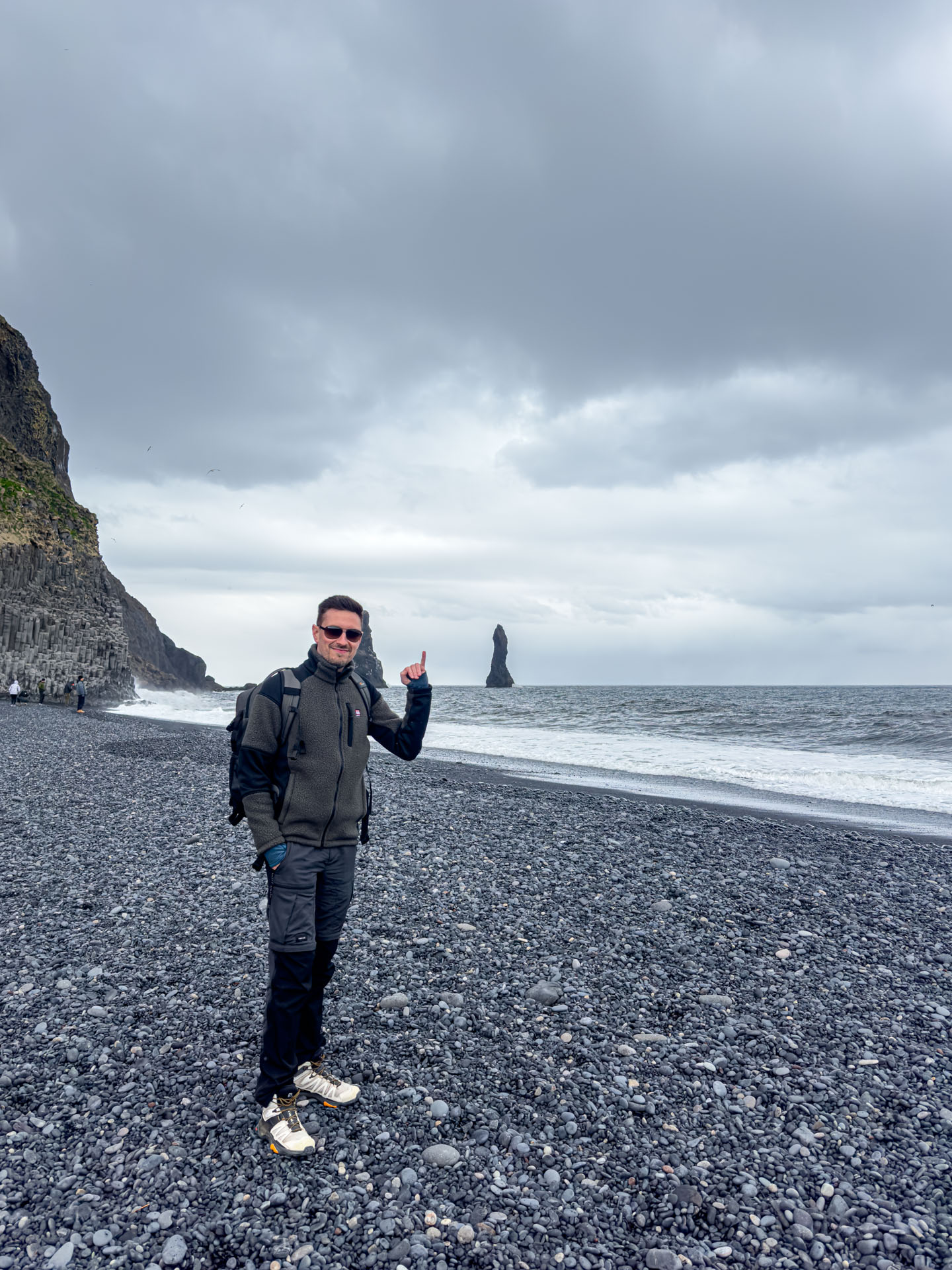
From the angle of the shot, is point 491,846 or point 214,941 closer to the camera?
point 214,941

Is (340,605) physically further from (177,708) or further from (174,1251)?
(177,708)

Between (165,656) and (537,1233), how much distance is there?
14796cm

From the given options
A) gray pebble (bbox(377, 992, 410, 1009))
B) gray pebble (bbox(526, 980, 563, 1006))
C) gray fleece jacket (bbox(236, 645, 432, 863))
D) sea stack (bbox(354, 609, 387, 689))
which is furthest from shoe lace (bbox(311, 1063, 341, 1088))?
sea stack (bbox(354, 609, 387, 689))

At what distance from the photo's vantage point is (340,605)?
5.04 metres

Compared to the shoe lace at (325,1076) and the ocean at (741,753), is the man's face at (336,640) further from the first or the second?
the ocean at (741,753)

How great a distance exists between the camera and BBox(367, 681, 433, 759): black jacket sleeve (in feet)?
17.6

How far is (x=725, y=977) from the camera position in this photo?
7.36 m

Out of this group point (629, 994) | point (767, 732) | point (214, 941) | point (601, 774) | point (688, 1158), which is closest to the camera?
point (688, 1158)

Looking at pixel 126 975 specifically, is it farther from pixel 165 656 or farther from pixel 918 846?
pixel 165 656

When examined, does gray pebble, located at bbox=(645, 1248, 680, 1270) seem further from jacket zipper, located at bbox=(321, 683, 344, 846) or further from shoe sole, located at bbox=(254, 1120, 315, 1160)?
jacket zipper, located at bbox=(321, 683, 344, 846)

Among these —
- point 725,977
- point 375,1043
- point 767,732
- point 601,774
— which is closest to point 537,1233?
point 375,1043

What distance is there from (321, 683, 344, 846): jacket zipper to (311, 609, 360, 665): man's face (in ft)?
0.73

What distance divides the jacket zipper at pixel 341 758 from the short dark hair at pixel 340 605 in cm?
53

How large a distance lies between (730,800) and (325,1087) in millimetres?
17449
